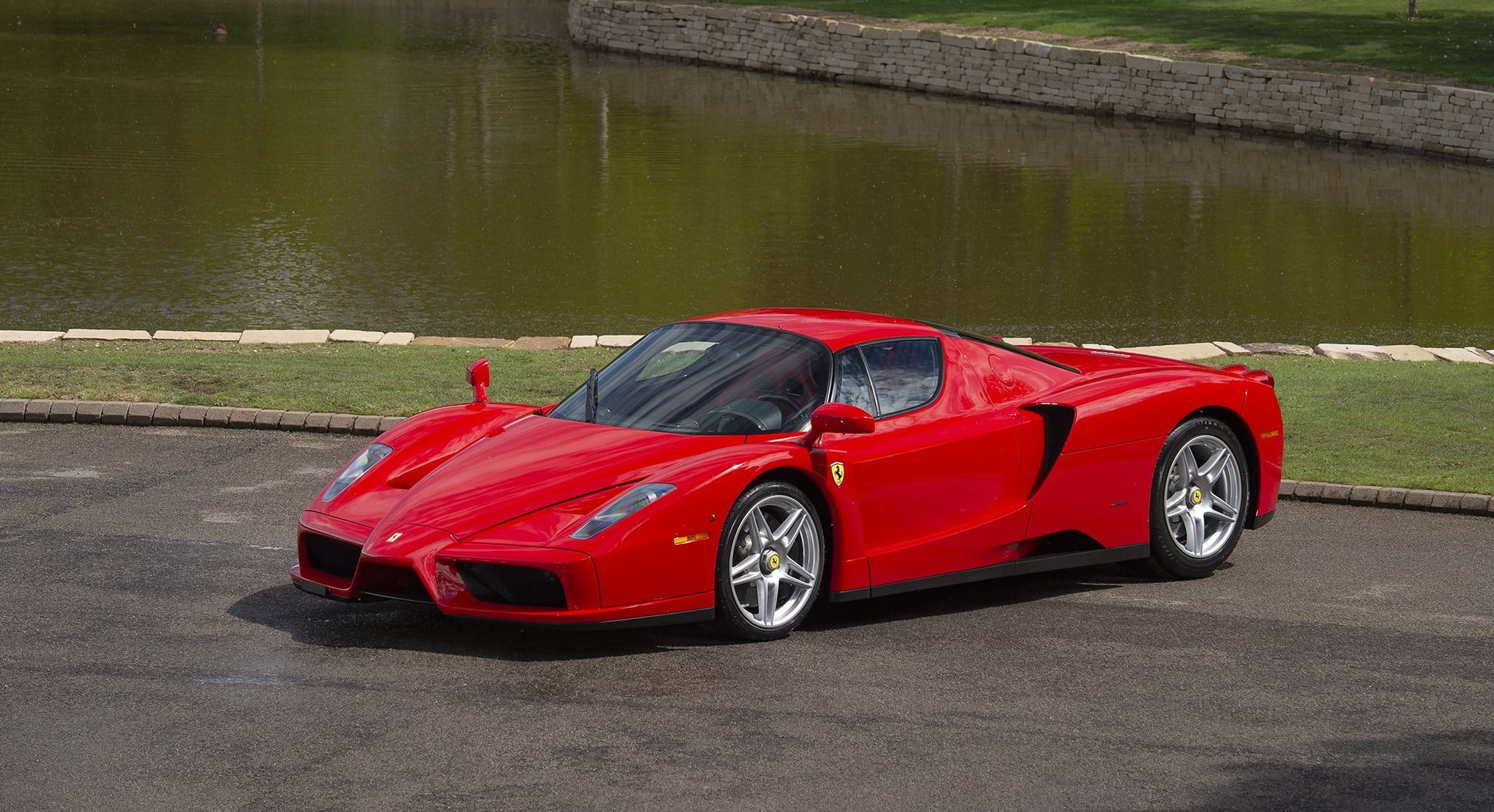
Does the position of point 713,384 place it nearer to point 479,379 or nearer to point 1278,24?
point 479,379

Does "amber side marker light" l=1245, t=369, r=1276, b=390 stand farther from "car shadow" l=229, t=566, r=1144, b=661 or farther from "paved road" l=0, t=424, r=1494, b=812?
"car shadow" l=229, t=566, r=1144, b=661

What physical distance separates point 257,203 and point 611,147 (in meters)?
8.63

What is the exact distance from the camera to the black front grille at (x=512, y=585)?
6.88 meters

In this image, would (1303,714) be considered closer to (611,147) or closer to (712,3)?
(611,147)

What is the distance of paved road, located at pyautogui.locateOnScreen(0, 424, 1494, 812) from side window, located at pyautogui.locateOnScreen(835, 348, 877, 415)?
0.95 metres

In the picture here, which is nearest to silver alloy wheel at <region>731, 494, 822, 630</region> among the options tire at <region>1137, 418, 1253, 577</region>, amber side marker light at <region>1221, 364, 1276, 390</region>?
tire at <region>1137, 418, 1253, 577</region>

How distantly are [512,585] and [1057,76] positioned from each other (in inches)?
1447

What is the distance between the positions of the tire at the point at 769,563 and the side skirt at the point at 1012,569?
0.21 m

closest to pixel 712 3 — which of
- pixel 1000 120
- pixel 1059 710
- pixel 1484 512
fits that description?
pixel 1000 120

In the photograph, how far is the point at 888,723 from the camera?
20.9ft

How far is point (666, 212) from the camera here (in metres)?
26.2

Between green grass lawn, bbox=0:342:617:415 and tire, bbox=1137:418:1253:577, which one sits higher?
tire, bbox=1137:418:1253:577

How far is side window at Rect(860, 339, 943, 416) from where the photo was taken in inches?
313

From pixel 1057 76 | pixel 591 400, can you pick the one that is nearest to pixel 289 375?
pixel 591 400
